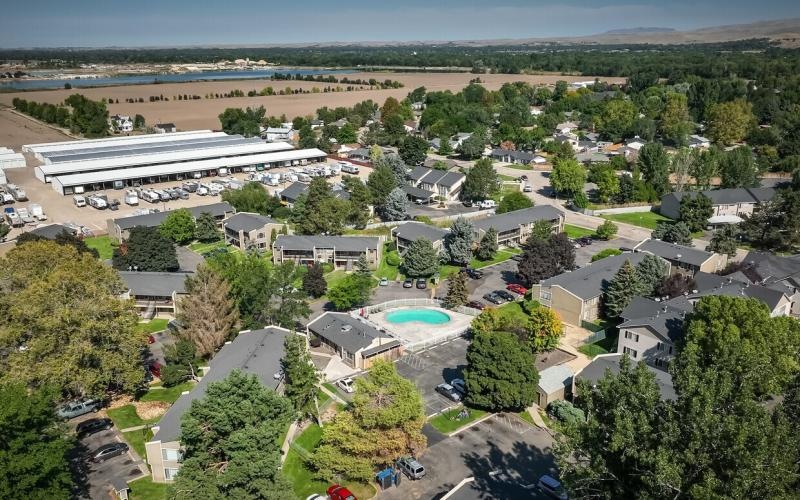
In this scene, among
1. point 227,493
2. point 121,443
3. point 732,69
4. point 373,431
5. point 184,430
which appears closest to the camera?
point 227,493

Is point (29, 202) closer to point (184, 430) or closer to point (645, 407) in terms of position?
point (184, 430)

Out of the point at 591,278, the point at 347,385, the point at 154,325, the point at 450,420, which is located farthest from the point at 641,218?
the point at 154,325

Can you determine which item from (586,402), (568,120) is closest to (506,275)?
(586,402)

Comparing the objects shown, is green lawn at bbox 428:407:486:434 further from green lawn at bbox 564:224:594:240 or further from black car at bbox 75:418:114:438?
green lawn at bbox 564:224:594:240

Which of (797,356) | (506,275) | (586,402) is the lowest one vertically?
(506,275)

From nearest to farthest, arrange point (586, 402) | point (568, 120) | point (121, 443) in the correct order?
point (586, 402), point (121, 443), point (568, 120)

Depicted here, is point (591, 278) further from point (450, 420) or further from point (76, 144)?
point (76, 144)
